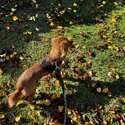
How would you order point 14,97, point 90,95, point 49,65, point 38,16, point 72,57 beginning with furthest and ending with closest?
point 38,16
point 72,57
point 90,95
point 49,65
point 14,97

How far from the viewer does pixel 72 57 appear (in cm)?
711

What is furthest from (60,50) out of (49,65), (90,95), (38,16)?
(38,16)

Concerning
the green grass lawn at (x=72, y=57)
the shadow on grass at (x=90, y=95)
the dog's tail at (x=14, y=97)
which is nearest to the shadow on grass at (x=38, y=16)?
the green grass lawn at (x=72, y=57)

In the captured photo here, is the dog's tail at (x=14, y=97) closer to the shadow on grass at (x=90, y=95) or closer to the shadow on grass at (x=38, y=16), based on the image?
the shadow on grass at (x=90, y=95)

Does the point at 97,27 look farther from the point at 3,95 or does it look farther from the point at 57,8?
the point at 3,95

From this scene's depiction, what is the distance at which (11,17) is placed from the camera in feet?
27.5

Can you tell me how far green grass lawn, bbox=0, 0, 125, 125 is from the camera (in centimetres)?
589

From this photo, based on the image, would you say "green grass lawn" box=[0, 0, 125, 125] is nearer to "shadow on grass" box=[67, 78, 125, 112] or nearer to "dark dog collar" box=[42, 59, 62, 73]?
"shadow on grass" box=[67, 78, 125, 112]

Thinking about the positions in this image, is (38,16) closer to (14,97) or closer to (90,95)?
(90,95)

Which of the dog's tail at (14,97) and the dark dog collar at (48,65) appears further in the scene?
the dark dog collar at (48,65)

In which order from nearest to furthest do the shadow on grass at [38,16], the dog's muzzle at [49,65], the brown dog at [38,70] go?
the brown dog at [38,70] < the dog's muzzle at [49,65] < the shadow on grass at [38,16]

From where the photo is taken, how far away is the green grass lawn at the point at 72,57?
589 centimetres

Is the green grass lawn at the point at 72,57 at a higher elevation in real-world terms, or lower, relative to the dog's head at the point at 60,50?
lower

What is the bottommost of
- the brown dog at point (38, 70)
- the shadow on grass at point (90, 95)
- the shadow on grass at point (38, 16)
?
the shadow on grass at point (90, 95)
